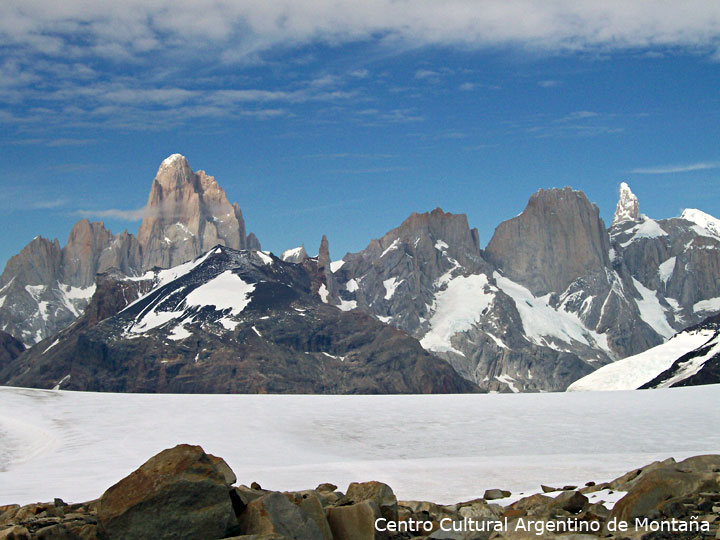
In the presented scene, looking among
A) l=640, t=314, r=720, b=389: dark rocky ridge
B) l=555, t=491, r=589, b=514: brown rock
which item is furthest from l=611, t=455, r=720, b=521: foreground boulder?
l=640, t=314, r=720, b=389: dark rocky ridge

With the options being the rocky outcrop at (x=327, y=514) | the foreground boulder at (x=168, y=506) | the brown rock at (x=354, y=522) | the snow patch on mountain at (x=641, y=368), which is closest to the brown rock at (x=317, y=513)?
the rocky outcrop at (x=327, y=514)

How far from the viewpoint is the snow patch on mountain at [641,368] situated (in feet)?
370

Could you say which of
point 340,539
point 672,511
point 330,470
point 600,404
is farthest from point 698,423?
point 340,539

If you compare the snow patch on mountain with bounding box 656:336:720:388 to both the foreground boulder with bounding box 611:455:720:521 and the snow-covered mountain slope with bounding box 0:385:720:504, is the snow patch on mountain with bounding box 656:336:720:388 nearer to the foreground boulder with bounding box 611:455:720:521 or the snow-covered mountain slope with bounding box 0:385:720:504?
the snow-covered mountain slope with bounding box 0:385:720:504

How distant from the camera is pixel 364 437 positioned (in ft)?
108

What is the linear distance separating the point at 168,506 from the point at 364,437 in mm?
20317

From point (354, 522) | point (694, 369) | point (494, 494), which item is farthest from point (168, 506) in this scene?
point (694, 369)

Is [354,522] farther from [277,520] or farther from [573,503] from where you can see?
[573,503]

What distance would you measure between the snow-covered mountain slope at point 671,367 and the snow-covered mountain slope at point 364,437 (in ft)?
207

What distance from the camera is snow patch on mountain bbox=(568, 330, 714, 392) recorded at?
370ft

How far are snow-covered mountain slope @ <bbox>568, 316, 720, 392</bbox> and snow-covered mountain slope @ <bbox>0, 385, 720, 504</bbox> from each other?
63020 millimetres

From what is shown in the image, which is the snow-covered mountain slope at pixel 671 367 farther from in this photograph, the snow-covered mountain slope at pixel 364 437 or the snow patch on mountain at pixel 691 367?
the snow-covered mountain slope at pixel 364 437

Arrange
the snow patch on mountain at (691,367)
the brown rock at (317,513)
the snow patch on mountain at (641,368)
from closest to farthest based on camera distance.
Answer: the brown rock at (317,513)
the snow patch on mountain at (691,367)
the snow patch on mountain at (641,368)

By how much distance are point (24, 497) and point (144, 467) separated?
910cm
